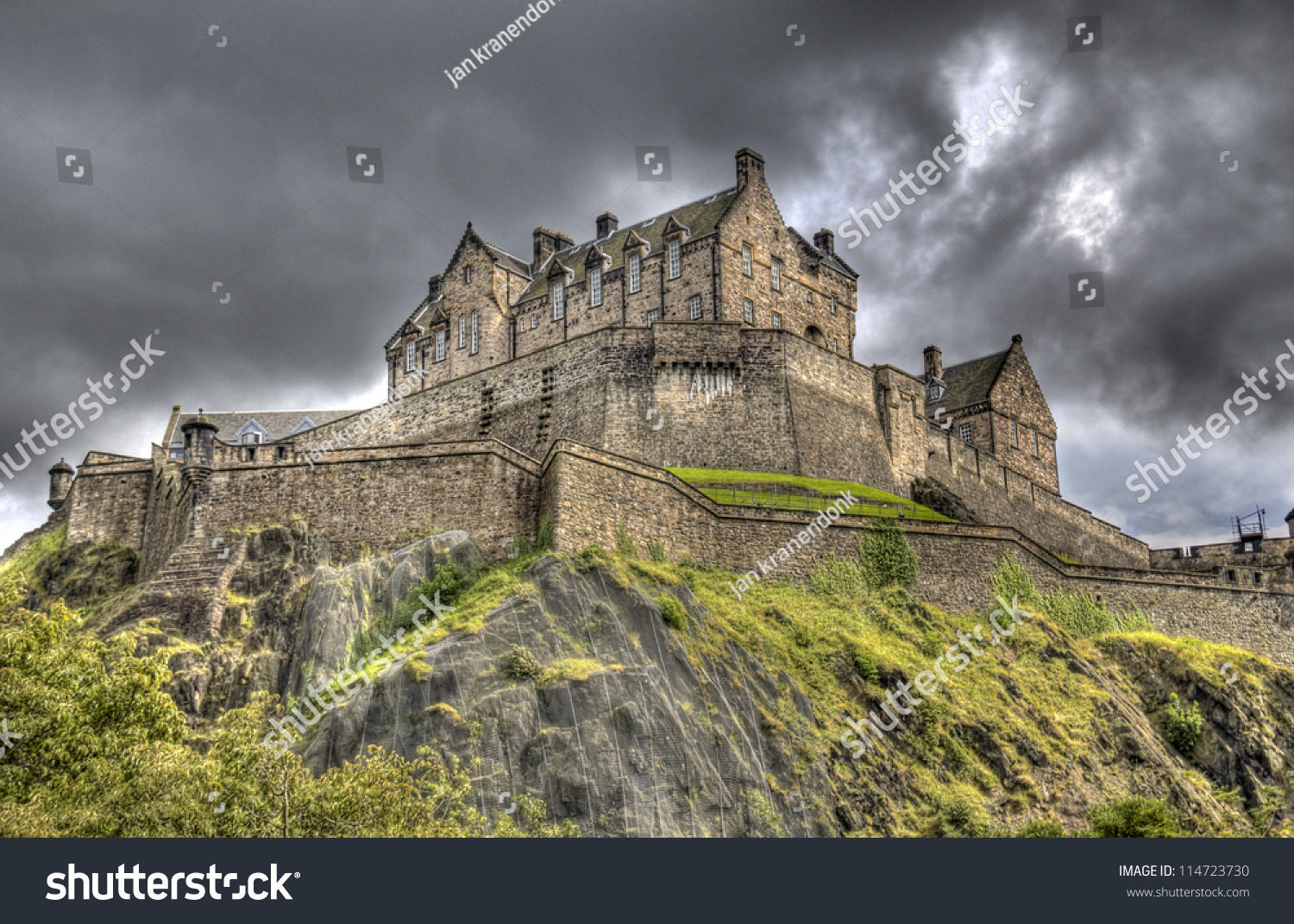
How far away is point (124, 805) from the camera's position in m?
23.8

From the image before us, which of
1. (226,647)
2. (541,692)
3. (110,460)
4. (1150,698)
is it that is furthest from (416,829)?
(1150,698)

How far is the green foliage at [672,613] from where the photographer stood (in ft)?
123

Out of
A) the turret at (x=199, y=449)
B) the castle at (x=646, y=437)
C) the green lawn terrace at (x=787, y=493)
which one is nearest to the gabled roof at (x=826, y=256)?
the castle at (x=646, y=437)

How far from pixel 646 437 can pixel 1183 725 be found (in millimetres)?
23391

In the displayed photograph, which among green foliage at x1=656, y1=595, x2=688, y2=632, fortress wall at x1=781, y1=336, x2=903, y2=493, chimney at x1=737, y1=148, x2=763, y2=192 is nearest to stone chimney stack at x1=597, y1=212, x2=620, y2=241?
chimney at x1=737, y1=148, x2=763, y2=192

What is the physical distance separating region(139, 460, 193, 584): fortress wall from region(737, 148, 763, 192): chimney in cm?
3170

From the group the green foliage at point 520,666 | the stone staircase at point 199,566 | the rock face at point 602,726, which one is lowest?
the rock face at point 602,726

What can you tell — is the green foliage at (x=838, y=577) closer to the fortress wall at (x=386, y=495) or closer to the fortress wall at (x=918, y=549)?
the fortress wall at (x=918, y=549)

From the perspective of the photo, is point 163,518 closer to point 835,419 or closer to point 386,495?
point 386,495

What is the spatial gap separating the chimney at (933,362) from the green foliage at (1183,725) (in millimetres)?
36116

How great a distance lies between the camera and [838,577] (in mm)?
46031

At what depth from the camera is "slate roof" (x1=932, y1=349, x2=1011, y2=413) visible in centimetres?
7481

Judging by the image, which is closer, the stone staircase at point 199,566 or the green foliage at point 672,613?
the green foliage at point 672,613

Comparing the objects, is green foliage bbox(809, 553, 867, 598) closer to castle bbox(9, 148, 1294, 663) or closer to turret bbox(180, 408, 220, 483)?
castle bbox(9, 148, 1294, 663)
